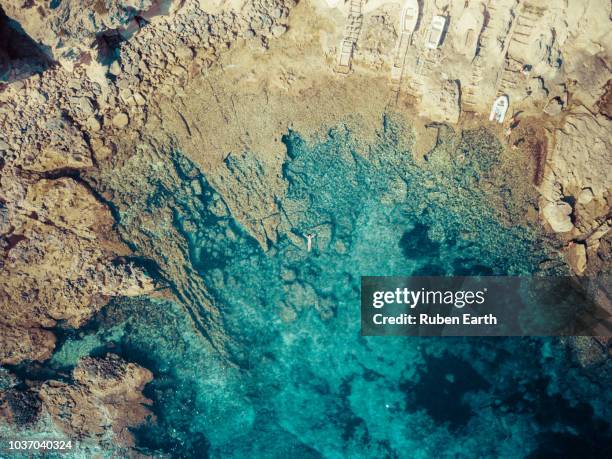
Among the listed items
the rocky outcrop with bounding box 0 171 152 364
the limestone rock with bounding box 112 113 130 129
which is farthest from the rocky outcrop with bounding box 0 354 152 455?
the limestone rock with bounding box 112 113 130 129

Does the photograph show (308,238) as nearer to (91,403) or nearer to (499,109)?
(499,109)

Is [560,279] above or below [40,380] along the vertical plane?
above

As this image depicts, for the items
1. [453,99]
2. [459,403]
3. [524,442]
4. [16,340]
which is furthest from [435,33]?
[16,340]

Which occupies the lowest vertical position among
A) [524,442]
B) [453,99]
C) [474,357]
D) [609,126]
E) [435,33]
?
[524,442]

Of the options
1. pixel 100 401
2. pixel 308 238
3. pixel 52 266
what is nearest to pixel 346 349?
pixel 308 238

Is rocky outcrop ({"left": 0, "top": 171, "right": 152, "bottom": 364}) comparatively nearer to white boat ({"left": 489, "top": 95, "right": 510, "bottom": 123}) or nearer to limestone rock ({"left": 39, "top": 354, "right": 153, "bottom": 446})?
limestone rock ({"left": 39, "top": 354, "right": 153, "bottom": 446})

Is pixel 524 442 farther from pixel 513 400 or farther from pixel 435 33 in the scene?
pixel 435 33

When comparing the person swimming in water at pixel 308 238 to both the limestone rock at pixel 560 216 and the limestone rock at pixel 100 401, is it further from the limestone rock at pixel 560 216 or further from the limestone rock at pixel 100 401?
the limestone rock at pixel 560 216
